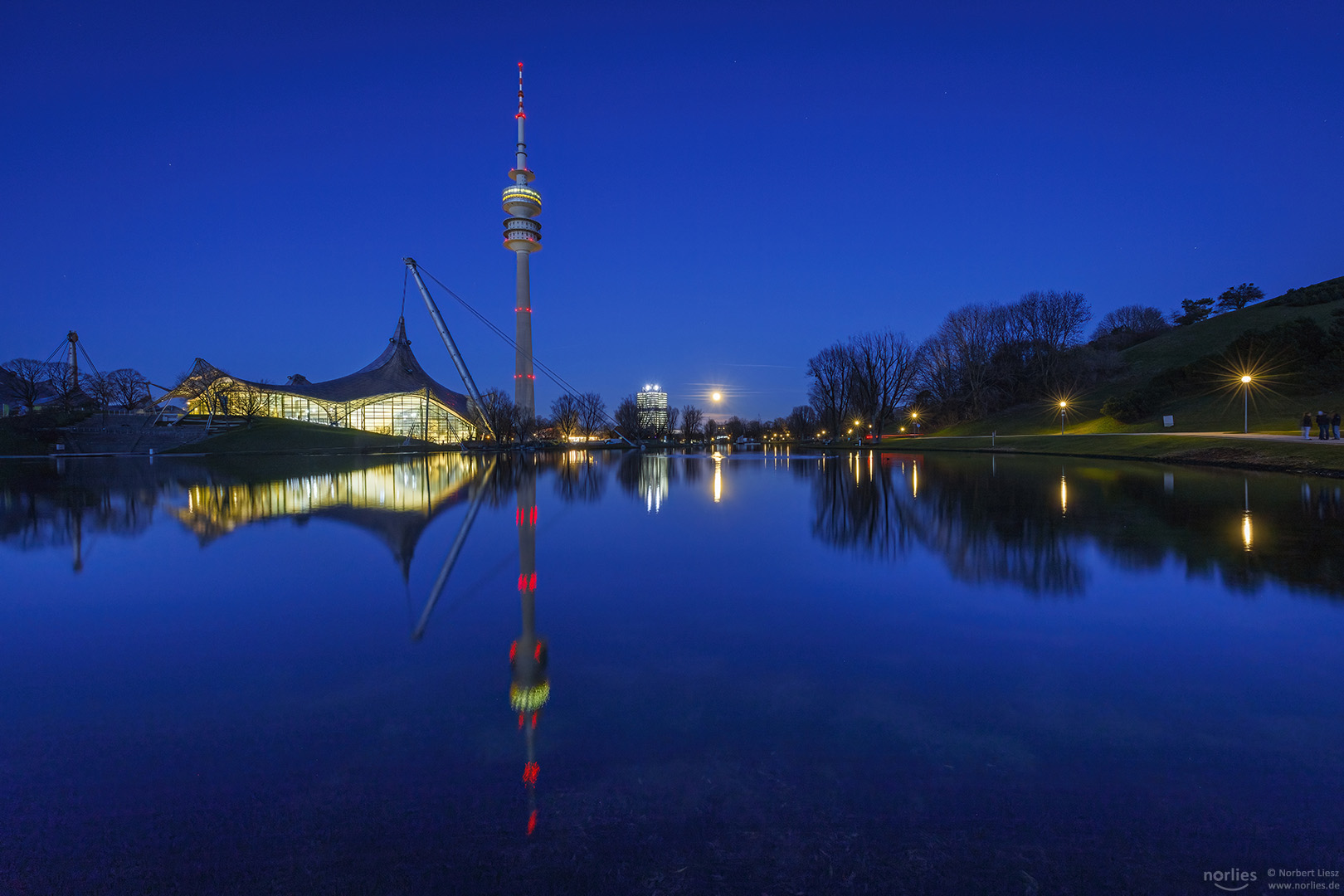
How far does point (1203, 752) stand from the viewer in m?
3.12

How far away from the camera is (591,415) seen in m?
106

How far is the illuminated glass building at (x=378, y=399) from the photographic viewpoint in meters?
82.2

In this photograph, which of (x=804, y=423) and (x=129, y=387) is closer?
(x=129, y=387)

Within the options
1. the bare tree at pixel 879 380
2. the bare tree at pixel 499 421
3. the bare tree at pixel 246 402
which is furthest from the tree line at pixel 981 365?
the bare tree at pixel 246 402

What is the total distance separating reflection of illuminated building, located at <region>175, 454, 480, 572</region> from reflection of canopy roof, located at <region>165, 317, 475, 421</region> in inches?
2673

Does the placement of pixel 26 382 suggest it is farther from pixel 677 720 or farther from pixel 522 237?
pixel 677 720

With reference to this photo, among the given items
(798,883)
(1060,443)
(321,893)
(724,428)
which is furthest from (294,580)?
(724,428)

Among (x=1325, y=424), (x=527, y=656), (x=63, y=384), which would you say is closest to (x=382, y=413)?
(x=63, y=384)

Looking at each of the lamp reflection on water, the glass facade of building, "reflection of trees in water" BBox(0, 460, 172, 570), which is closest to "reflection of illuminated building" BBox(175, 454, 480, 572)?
"reflection of trees in water" BBox(0, 460, 172, 570)

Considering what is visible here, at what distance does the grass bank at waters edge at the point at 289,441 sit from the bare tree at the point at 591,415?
38.8m

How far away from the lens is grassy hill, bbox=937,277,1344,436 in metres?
39.0

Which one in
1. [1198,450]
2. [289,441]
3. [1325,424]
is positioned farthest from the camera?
[289,441]

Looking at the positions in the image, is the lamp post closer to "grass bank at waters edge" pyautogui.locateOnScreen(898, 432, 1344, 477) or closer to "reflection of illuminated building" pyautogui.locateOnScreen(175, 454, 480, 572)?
"grass bank at waters edge" pyautogui.locateOnScreen(898, 432, 1344, 477)

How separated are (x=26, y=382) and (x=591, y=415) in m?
68.1
